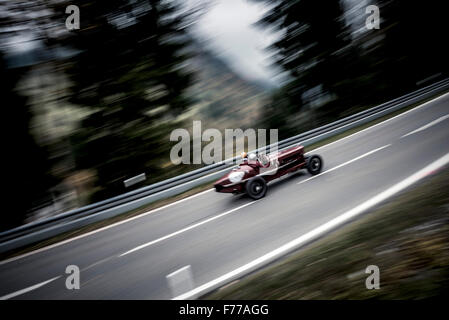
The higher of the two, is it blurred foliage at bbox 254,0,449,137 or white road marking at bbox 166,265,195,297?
blurred foliage at bbox 254,0,449,137

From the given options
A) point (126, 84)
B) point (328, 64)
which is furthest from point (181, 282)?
point (328, 64)

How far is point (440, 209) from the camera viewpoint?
3340mm

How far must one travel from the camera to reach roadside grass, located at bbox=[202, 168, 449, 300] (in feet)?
7.65

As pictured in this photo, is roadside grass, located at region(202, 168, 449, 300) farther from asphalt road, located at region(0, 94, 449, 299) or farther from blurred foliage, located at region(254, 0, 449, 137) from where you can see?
blurred foliage, located at region(254, 0, 449, 137)

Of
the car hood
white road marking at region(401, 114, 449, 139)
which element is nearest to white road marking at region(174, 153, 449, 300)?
the car hood

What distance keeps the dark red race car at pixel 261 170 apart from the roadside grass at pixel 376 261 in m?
2.74

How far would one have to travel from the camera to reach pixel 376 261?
2887mm

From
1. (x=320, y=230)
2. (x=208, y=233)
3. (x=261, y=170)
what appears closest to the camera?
(x=320, y=230)

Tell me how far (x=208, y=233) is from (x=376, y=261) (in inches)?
139

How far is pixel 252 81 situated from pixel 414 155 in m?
13.7

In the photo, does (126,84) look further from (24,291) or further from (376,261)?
(376,261)

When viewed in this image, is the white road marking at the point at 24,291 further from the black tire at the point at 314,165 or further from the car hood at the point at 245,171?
the black tire at the point at 314,165

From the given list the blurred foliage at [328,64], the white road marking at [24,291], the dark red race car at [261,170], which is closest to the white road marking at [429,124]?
the dark red race car at [261,170]
